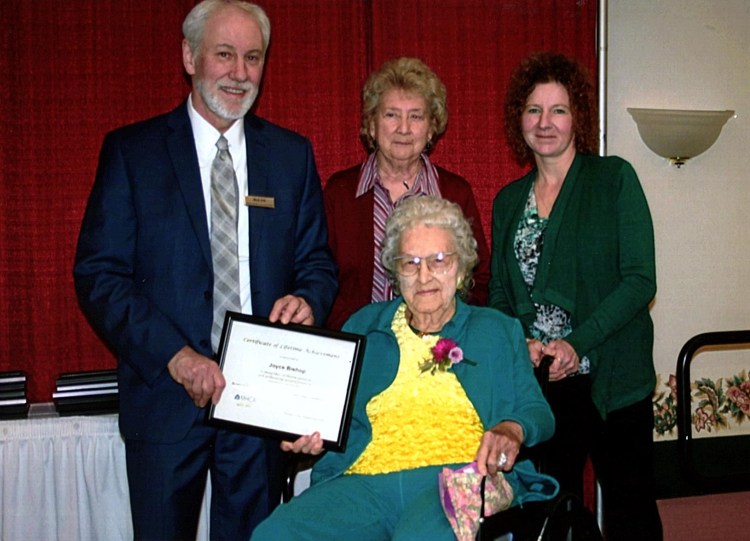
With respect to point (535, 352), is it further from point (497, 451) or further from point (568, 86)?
point (568, 86)

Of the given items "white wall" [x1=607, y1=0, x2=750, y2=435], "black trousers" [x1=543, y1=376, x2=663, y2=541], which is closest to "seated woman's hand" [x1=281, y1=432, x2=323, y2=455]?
"black trousers" [x1=543, y1=376, x2=663, y2=541]

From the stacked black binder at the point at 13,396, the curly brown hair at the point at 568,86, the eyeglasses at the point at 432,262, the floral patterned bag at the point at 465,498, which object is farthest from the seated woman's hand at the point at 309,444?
the stacked black binder at the point at 13,396

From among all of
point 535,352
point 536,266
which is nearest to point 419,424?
point 535,352

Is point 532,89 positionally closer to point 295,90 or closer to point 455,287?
point 455,287

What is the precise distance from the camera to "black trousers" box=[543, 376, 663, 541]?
3010 millimetres

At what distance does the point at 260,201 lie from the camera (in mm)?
2859

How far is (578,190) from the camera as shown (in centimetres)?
310

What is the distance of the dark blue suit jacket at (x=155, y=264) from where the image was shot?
267cm

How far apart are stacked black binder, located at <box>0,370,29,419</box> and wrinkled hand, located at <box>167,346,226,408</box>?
1220mm

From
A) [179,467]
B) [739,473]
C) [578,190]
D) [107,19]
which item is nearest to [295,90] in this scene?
[107,19]

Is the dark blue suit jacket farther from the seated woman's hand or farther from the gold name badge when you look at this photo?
the seated woman's hand

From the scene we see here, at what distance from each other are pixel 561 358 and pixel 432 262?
53cm

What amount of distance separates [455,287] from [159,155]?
0.98m

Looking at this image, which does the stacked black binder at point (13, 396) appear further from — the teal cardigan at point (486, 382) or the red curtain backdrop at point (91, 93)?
the teal cardigan at point (486, 382)
